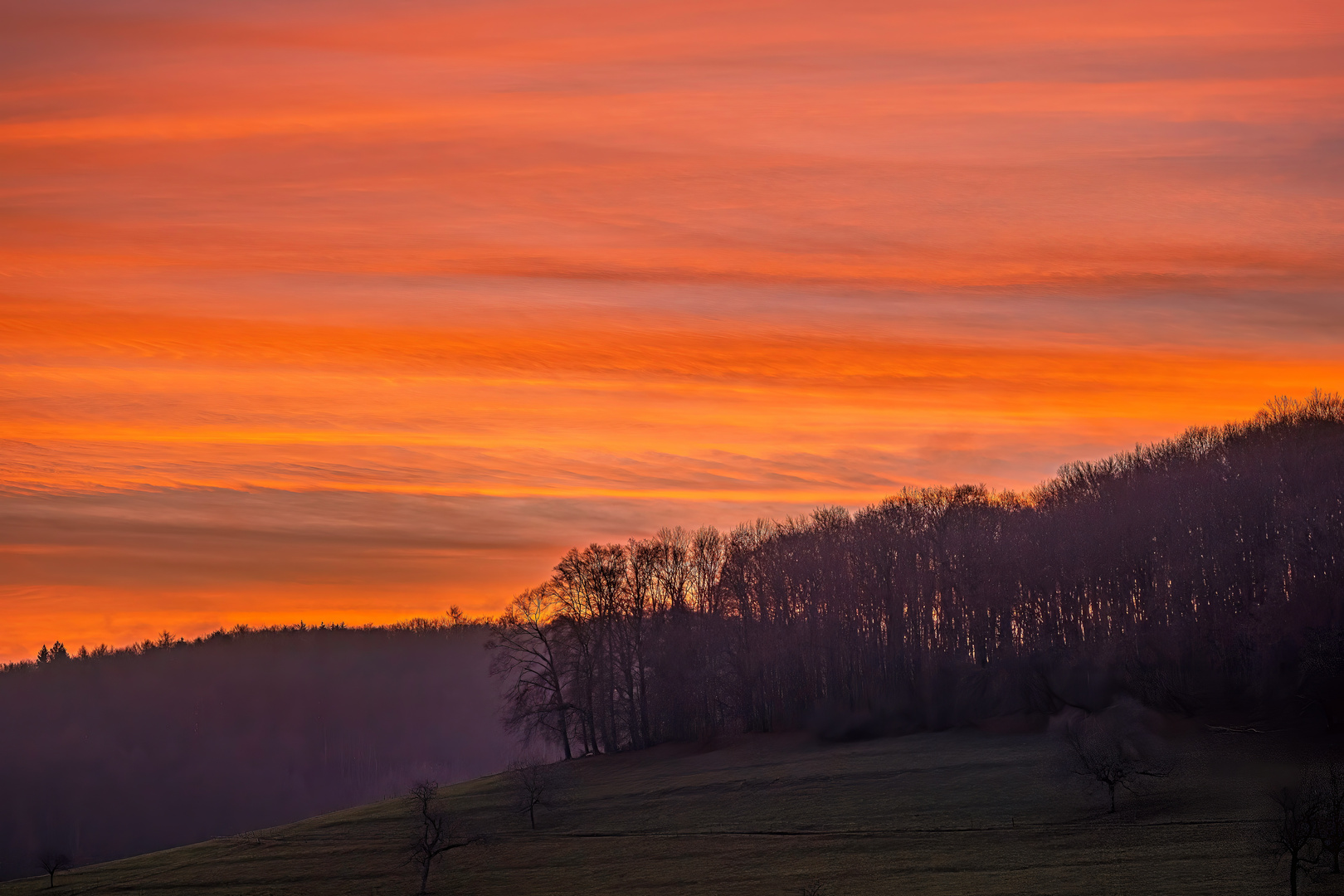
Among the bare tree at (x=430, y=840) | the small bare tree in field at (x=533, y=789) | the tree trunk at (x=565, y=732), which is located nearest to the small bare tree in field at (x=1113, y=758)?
the bare tree at (x=430, y=840)

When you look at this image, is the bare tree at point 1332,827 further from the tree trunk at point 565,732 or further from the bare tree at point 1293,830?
the tree trunk at point 565,732

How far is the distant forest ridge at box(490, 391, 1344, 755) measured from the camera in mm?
94812

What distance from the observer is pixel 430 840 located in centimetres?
7362

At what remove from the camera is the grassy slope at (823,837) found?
5458cm

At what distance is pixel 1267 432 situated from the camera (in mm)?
114688

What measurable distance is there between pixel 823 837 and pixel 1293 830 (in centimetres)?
2666

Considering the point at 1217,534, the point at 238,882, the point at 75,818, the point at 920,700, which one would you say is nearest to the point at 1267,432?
the point at 1217,534

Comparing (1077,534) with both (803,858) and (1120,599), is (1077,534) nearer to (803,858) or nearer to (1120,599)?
(1120,599)

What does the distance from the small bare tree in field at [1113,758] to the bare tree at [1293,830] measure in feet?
48.4

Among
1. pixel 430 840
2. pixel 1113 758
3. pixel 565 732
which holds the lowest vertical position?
pixel 430 840

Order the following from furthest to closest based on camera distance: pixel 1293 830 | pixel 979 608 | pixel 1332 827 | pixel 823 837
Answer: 1. pixel 979 608
2. pixel 823 837
3. pixel 1332 827
4. pixel 1293 830

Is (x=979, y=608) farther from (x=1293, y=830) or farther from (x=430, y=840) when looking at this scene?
(x=1293, y=830)

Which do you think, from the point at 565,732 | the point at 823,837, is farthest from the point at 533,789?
the point at 565,732

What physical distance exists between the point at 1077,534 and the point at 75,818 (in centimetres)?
15597
